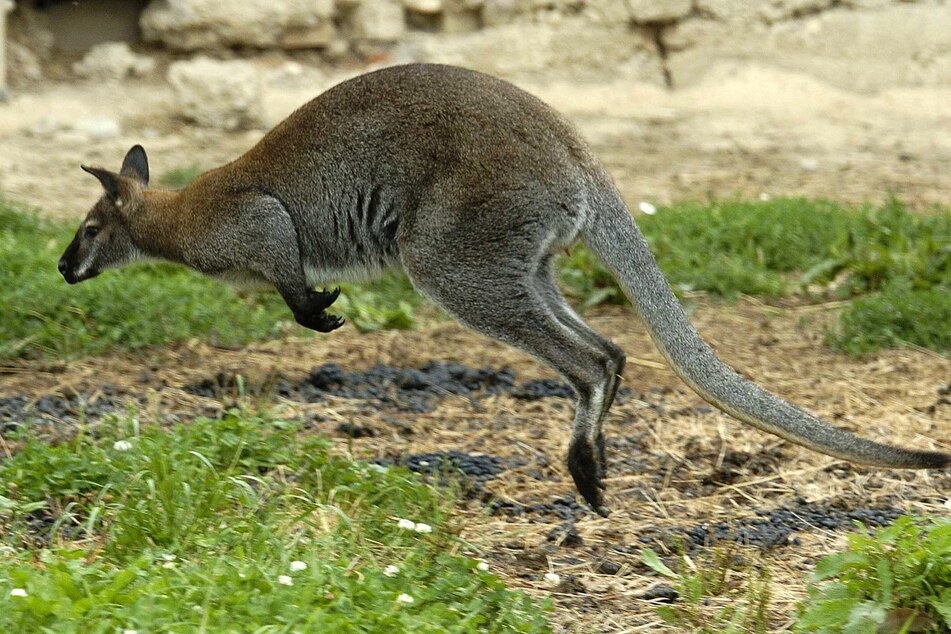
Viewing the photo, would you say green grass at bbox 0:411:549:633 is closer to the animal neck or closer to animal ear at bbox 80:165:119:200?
the animal neck

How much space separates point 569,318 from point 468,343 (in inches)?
66.6

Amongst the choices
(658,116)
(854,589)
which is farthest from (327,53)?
(854,589)

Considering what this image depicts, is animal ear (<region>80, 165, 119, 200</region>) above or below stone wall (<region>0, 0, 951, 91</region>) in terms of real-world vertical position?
above

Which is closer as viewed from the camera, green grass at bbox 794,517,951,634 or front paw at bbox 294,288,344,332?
green grass at bbox 794,517,951,634

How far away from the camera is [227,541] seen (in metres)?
3.89

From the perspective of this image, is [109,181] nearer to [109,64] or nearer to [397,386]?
[397,386]

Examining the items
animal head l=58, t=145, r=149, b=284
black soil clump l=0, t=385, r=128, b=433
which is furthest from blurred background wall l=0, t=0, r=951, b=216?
black soil clump l=0, t=385, r=128, b=433

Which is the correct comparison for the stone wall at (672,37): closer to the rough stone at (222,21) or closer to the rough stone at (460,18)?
the rough stone at (460,18)

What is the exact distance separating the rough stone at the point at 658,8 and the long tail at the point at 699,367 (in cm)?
732

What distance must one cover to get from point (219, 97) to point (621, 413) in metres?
5.73

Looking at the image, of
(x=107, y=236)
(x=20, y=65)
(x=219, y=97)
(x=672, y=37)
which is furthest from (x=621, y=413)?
(x=20, y=65)

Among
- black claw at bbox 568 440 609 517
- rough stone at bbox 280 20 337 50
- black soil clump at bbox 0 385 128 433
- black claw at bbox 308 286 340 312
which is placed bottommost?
black soil clump at bbox 0 385 128 433

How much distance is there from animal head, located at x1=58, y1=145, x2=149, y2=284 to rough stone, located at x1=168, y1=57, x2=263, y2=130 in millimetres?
4864

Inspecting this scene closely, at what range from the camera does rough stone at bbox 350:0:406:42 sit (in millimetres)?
11266
